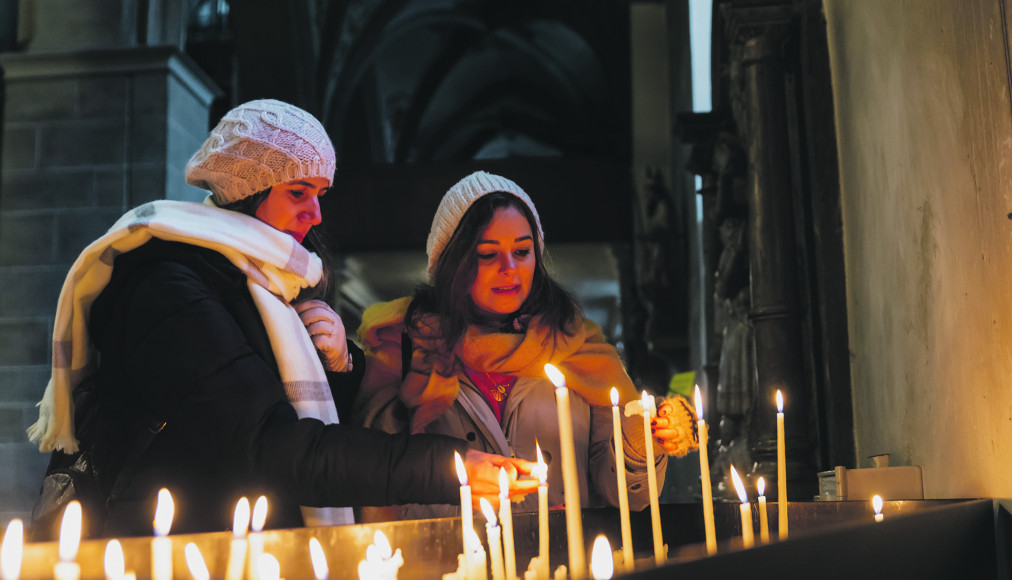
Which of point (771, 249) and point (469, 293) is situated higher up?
point (771, 249)

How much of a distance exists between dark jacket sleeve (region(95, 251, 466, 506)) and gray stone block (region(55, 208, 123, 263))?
4.69 metres

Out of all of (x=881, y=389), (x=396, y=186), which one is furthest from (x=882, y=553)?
(x=396, y=186)

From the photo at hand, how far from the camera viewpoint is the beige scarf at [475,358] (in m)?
2.36

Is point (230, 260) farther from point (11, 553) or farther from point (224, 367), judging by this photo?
point (11, 553)

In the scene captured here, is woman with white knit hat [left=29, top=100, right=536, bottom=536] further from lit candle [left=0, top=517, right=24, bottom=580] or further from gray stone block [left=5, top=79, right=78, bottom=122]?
gray stone block [left=5, top=79, right=78, bottom=122]

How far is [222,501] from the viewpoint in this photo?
5.75 ft

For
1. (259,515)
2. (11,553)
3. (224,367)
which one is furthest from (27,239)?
(11,553)

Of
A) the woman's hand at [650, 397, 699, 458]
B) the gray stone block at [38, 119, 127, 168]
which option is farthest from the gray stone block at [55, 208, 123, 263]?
the woman's hand at [650, 397, 699, 458]

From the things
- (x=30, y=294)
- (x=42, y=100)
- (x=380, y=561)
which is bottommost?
(x=380, y=561)

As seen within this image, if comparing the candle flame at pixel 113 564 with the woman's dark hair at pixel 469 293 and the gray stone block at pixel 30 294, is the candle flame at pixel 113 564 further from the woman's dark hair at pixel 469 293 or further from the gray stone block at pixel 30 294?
the gray stone block at pixel 30 294

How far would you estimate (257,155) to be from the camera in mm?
2076

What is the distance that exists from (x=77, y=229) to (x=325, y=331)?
451cm

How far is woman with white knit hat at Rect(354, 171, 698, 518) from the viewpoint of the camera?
7.82 feet

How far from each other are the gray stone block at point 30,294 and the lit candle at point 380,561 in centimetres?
529
